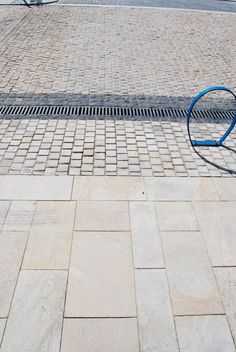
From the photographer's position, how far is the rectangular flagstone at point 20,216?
410cm

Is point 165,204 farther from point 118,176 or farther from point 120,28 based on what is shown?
point 120,28

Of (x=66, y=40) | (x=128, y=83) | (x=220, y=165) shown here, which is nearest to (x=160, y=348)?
(x=220, y=165)

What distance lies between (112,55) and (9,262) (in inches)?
299

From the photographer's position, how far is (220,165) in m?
5.42

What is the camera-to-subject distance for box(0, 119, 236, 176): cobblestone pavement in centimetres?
518

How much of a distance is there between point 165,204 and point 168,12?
12.2 m

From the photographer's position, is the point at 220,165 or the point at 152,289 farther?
the point at 220,165

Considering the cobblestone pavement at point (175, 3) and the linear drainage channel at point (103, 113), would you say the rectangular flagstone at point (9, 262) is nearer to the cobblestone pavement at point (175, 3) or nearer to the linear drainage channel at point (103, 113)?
the linear drainage channel at point (103, 113)

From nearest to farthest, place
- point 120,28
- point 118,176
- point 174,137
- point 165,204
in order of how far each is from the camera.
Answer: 1. point 165,204
2. point 118,176
3. point 174,137
4. point 120,28

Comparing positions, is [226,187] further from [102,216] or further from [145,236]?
[102,216]

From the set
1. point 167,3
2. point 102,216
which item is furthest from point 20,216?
point 167,3

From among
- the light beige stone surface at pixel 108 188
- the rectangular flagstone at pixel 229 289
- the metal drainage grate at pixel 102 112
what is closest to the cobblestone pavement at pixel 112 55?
the metal drainage grate at pixel 102 112

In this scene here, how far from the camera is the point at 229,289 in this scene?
3.53 m

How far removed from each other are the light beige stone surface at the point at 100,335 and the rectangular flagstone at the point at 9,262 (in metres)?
0.69
